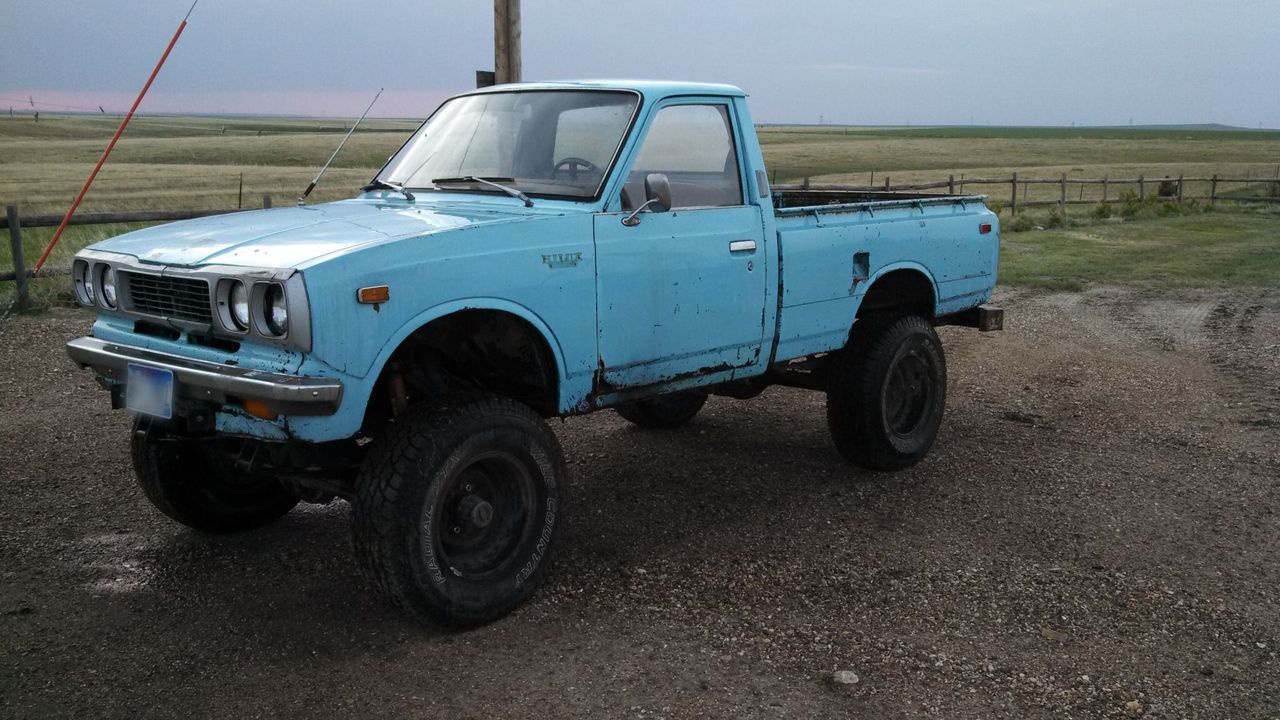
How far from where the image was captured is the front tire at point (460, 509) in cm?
376

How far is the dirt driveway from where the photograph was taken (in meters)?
3.56

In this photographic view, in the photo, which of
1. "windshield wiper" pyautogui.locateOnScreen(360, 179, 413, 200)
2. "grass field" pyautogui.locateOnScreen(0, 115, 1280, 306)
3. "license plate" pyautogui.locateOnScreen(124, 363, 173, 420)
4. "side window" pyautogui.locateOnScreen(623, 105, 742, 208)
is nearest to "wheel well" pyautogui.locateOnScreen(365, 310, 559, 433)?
"license plate" pyautogui.locateOnScreen(124, 363, 173, 420)

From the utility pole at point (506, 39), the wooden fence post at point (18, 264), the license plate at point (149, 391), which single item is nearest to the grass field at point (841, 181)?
the wooden fence post at point (18, 264)

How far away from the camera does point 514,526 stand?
4.23 meters

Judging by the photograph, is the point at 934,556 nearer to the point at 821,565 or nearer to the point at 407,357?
the point at 821,565

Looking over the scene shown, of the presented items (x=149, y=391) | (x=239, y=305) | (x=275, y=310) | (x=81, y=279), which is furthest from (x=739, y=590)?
(x=81, y=279)

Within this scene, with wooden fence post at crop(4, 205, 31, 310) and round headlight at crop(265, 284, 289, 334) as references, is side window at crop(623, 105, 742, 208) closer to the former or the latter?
round headlight at crop(265, 284, 289, 334)

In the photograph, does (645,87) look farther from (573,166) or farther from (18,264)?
(18,264)

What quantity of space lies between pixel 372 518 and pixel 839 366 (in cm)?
307

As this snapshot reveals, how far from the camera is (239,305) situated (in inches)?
143

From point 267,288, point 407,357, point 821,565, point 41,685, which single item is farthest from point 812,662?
point 41,685

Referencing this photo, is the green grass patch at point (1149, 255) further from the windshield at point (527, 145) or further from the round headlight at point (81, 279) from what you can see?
the round headlight at point (81, 279)

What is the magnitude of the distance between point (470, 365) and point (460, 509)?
2.23ft

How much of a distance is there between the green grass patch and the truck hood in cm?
1151
